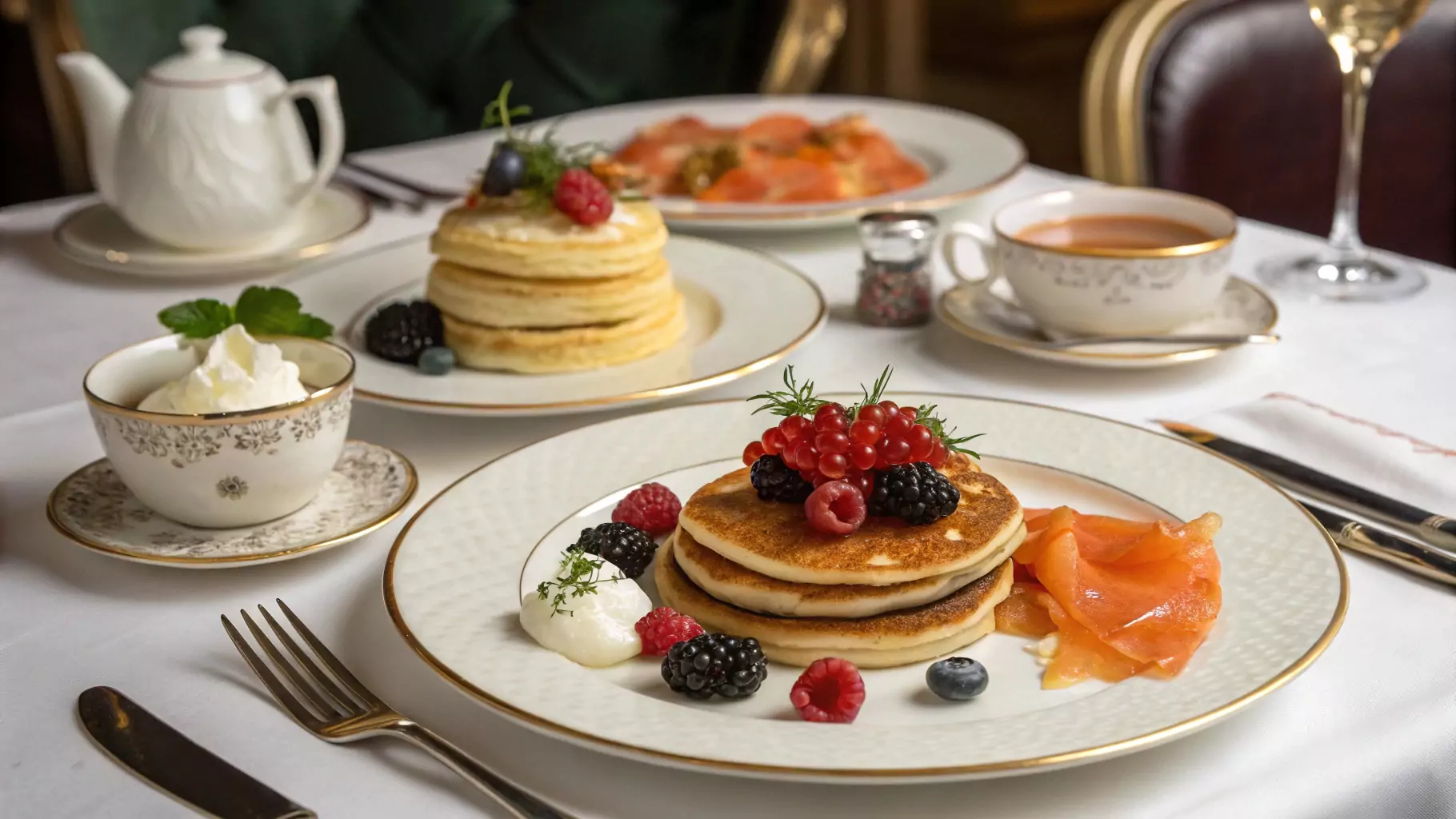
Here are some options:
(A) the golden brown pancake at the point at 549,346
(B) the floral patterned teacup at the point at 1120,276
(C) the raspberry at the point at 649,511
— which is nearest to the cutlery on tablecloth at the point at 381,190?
(A) the golden brown pancake at the point at 549,346

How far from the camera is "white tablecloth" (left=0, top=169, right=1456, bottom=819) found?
884 millimetres

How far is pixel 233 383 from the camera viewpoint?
1.22 metres

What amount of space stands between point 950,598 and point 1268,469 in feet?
1.44

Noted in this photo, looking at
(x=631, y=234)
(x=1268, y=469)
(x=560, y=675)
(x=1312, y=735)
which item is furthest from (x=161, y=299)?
(x=1312, y=735)

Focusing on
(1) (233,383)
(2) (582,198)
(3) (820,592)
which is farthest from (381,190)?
(3) (820,592)

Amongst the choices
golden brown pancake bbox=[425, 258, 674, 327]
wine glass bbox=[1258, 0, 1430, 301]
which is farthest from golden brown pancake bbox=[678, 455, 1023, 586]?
wine glass bbox=[1258, 0, 1430, 301]

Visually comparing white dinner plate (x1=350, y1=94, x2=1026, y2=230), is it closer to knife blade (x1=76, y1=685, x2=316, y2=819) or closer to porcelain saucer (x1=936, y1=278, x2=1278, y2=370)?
porcelain saucer (x1=936, y1=278, x2=1278, y2=370)

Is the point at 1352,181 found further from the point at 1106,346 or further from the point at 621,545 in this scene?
the point at 621,545

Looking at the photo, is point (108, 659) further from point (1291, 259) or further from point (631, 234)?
point (1291, 259)

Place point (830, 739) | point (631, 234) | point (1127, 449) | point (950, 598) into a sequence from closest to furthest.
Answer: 1. point (830, 739)
2. point (950, 598)
3. point (1127, 449)
4. point (631, 234)

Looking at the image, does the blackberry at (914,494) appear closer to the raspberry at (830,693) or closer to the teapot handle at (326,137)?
the raspberry at (830,693)

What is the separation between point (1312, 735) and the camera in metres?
0.93

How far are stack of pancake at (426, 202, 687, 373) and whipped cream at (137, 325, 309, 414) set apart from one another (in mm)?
362

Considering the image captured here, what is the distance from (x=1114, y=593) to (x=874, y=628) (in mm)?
200
